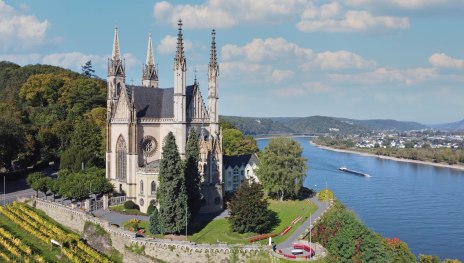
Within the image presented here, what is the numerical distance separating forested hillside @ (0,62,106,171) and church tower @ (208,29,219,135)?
16919mm

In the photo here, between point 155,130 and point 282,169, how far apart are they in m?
15.5

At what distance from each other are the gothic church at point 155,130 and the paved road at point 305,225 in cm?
1021

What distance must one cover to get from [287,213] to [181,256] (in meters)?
16.8

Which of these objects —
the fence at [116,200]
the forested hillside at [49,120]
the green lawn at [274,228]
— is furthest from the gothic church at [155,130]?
the forested hillside at [49,120]

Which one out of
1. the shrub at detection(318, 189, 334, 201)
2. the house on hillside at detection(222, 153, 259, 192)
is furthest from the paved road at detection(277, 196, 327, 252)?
the house on hillside at detection(222, 153, 259, 192)

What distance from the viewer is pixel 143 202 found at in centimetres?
4953

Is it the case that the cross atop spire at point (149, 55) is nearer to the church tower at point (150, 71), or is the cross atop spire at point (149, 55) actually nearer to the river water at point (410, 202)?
the church tower at point (150, 71)

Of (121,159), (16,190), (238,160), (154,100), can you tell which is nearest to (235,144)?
(238,160)

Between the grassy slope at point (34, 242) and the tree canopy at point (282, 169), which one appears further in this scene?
the tree canopy at point (282, 169)

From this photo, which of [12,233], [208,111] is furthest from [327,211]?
[12,233]

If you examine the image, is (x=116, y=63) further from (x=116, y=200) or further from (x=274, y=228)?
(x=274, y=228)

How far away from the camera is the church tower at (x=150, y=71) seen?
6253 cm

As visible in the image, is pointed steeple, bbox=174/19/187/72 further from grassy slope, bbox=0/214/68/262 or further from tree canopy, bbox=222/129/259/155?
tree canopy, bbox=222/129/259/155

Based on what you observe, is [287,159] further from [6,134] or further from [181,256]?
[6,134]
